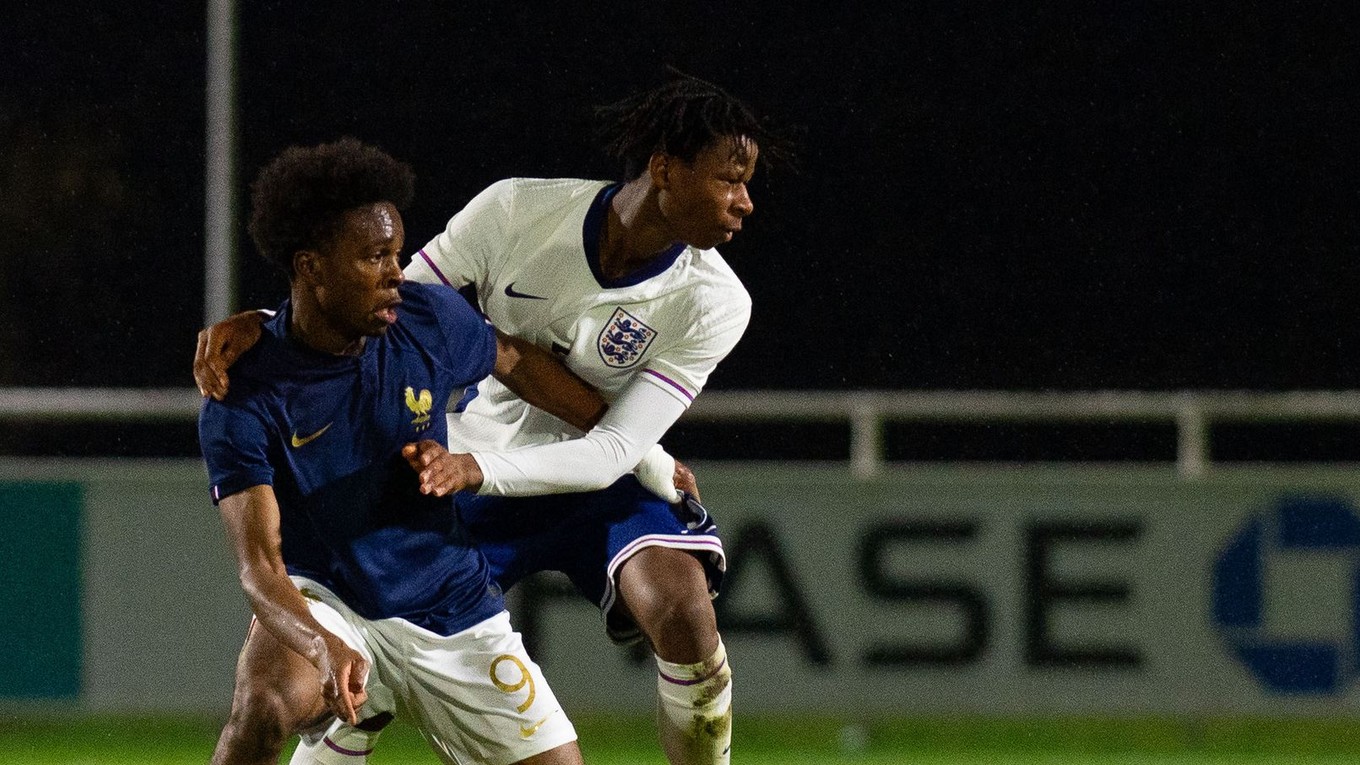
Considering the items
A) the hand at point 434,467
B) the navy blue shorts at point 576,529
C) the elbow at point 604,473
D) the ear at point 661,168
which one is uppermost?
the ear at point 661,168

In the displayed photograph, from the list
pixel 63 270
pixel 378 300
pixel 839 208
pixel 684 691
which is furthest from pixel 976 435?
pixel 378 300

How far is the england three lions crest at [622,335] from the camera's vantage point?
563 centimetres

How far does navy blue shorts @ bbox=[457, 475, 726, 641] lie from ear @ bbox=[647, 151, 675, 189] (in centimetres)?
74

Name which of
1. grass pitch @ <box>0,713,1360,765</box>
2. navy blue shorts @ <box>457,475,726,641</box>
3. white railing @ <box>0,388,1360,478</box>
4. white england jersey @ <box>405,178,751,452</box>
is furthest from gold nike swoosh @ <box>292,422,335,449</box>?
white railing @ <box>0,388,1360,478</box>

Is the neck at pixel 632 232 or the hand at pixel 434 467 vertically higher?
the neck at pixel 632 232

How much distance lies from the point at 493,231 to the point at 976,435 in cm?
983

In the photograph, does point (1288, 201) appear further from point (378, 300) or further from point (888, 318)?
point (378, 300)

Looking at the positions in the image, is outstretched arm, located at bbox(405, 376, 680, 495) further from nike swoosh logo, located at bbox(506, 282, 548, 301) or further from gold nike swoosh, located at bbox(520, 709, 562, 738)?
gold nike swoosh, located at bbox(520, 709, 562, 738)

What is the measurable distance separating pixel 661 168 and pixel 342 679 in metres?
1.63

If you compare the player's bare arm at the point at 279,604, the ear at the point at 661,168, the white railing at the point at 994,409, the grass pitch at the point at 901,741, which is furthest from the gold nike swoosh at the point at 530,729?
the white railing at the point at 994,409

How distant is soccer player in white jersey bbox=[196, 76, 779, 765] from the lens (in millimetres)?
5500

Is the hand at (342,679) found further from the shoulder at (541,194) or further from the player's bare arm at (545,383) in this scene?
the shoulder at (541,194)

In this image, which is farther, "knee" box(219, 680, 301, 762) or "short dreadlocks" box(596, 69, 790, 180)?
"short dreadlocks" box(596, 69, 790, 180)

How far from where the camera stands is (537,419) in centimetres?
572
